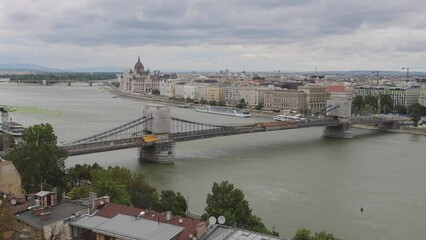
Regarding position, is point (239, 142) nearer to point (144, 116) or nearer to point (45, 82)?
point (144, 116)

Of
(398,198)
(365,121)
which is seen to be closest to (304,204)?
(398,198)


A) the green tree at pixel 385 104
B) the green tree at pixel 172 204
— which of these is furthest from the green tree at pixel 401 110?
the green tree at pixel 172 204

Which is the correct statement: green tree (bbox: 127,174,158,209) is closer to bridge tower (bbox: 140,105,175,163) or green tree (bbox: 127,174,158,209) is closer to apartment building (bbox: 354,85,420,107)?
bridge tower (bbox: 140,105,175,163)

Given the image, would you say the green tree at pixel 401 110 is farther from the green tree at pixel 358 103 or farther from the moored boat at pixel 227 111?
the moored boat at pixel 227 111

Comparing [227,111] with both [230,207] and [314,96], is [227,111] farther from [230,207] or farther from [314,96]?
[230,207]

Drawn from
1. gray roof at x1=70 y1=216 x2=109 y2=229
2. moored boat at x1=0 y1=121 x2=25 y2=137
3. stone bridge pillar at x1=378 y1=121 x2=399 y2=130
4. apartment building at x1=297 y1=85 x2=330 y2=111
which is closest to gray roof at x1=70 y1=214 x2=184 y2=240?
gray roof at x1=70 y1=216 x2=109 y2=229

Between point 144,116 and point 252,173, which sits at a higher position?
point 144,116

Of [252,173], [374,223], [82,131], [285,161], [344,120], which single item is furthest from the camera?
[344,120]
